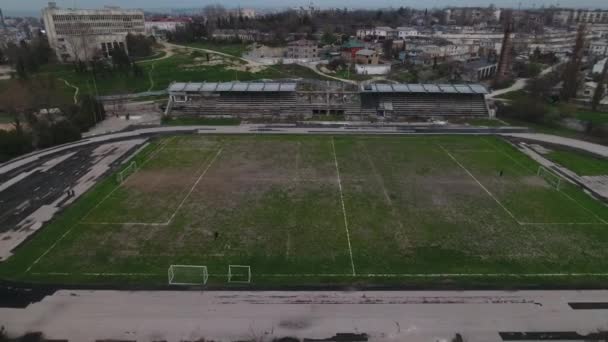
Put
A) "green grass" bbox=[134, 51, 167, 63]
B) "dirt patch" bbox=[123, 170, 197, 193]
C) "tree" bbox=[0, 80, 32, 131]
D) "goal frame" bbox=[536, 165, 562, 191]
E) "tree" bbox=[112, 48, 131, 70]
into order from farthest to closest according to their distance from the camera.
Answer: "green grass" bbox=[134, 51, 167, 63]
"tree" bbox=[112, 48, 131, 70]
"tree" bbox=[0, 80, 32, 131]
"goal frame" bbox=[536, 165, 562, 191]
"dirt patch" bbox=[123, 170, 197, 193]

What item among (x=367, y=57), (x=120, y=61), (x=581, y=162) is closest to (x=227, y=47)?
(x=120, y=61)

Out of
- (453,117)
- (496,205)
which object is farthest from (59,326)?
(453,117)

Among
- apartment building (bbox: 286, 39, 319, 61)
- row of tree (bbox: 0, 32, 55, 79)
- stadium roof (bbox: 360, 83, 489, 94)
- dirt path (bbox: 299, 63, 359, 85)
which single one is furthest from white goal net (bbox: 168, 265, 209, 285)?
apartment building (bbox: 286, 39, 319, 61)

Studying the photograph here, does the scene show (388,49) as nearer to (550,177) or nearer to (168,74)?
(168,74)

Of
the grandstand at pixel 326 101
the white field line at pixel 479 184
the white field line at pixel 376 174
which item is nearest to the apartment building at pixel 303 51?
the grandstand at pixel 326 101

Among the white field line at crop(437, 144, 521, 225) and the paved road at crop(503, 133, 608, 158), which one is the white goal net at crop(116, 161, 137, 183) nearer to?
the white field line at crop(437, 144, 521, 225)

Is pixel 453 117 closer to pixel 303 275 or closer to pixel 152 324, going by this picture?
pixel 303 275
